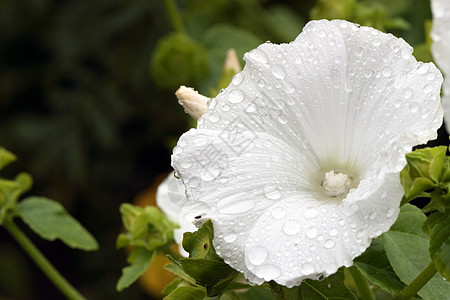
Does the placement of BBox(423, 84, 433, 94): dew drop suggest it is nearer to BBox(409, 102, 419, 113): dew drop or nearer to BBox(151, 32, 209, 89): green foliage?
BBox(409, 102, 419, 113): dew drop

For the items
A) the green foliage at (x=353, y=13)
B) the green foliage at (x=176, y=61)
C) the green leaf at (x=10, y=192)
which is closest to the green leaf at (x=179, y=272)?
the green leaf at (x=10, y=192)

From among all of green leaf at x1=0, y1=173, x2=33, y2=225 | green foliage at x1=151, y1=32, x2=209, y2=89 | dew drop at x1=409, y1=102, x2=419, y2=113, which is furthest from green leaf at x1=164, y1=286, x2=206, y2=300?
green foliage at x1=151, y1=32, x2=209, y2=89

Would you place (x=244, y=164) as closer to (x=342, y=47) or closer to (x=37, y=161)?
(x=342, y=47)

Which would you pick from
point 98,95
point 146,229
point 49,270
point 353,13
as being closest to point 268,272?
point 146,229

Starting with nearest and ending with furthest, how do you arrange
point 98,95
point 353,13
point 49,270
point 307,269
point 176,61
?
point 307,269 → point 49,270 → point 353,13 → point 176,61 → point 98,95

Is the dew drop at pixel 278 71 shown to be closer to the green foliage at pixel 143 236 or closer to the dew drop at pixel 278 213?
the dew drop at pixel 278 213

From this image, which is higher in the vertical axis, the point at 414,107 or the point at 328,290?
the point at 414,107

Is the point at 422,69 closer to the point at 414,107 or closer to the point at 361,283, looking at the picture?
the point at 414,107

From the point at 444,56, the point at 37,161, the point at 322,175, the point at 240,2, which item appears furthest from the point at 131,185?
the point at 444,56
